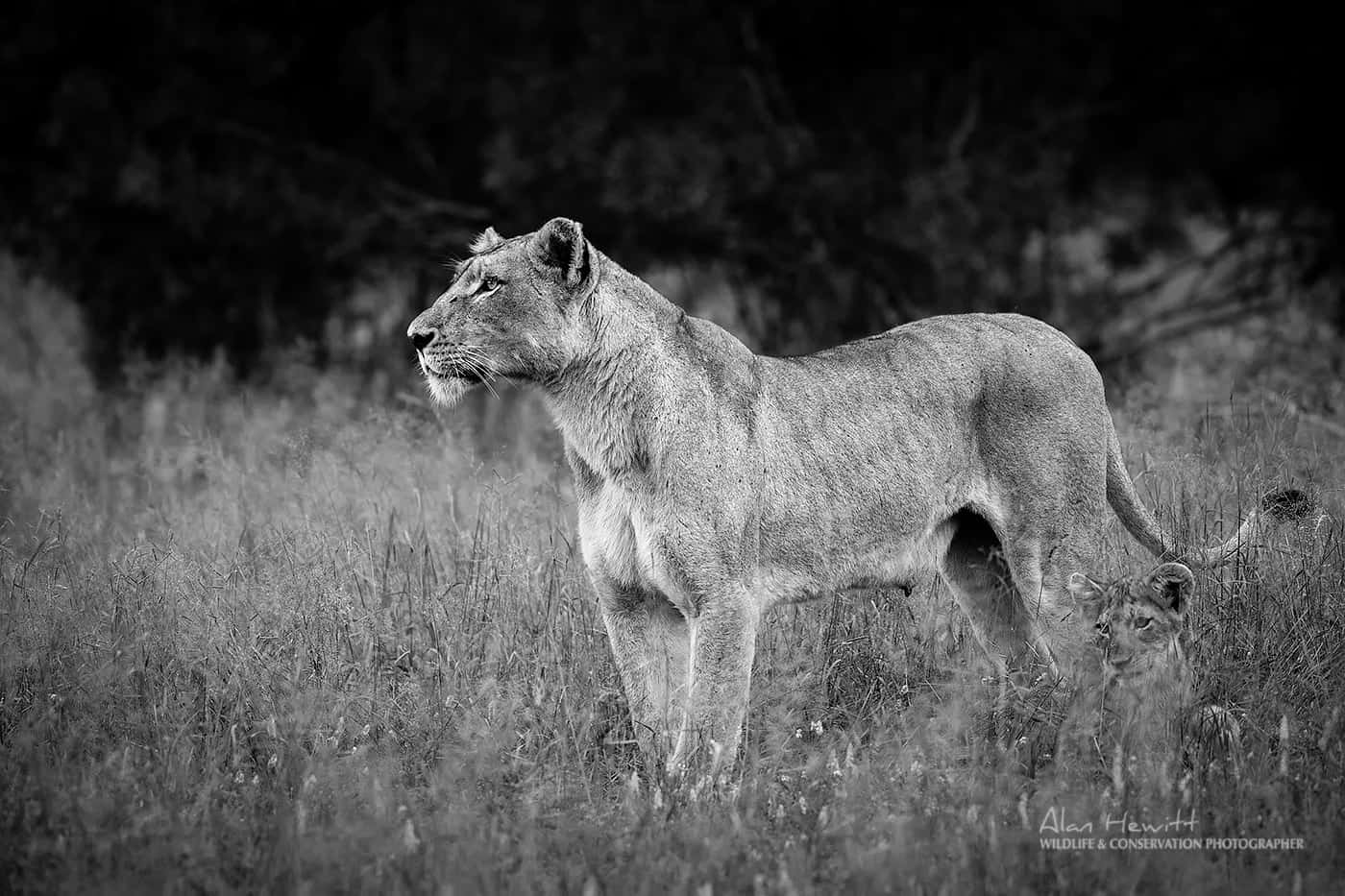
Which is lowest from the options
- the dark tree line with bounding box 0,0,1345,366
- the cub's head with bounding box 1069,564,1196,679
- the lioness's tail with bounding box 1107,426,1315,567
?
the cub's head with bounding box 1069,564,1196,679

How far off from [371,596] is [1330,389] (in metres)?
5.84

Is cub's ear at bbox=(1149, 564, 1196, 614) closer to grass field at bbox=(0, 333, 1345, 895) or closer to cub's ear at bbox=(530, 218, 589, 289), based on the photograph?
grass field at bbox=(0, 333, 1345, 895)

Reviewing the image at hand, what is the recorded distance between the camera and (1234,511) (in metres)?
7.07

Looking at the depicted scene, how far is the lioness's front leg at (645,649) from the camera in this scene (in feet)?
18.6

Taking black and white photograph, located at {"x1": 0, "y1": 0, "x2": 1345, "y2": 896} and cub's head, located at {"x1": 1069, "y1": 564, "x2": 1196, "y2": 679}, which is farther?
cub's head, located at {"x1": 1069, "y1": 564, "x2": 1196, "y2": 679}

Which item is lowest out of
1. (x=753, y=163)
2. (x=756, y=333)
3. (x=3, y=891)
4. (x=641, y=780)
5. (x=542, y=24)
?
(x=3, y=891)

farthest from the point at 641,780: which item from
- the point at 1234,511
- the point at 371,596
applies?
the point at 1234,511

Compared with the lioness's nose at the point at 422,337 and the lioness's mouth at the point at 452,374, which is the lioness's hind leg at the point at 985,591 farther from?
the lioness's nose at the point at 422,337

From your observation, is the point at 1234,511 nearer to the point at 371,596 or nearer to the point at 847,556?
the point at 847,556

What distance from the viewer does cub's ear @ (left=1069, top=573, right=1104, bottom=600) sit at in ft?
20.0

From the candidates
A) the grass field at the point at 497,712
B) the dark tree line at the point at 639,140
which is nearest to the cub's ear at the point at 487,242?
the grass field at the point at 497,712
